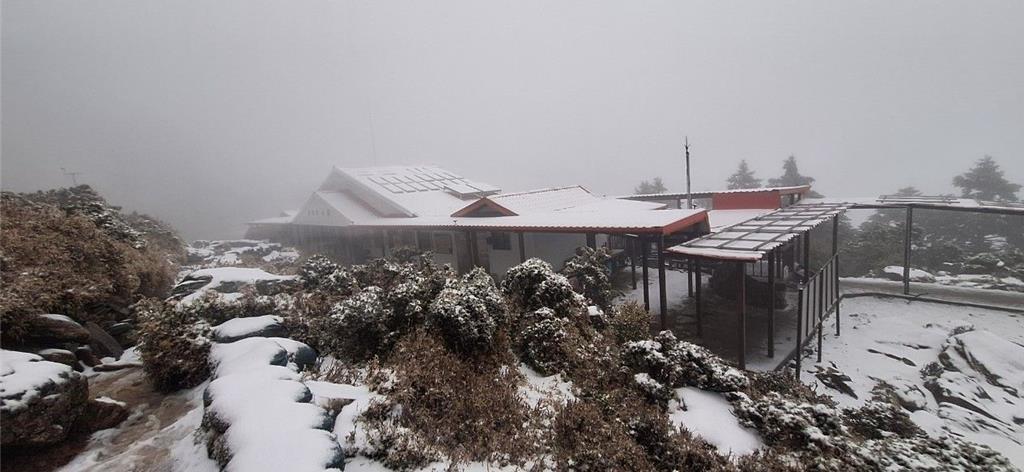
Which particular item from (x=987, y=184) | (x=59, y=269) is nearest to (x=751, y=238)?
(x=59, y=269)

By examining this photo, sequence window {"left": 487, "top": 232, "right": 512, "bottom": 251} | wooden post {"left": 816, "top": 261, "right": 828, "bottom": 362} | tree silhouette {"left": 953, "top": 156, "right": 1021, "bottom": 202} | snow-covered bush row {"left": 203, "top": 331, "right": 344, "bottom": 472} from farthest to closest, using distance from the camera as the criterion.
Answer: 1. tree silhouette {"left": 953, "top": 156, "right": 1021, "bottom": 202}
2. window {"left": 487, "top": 232, "right": 512, "bottom": 251}
3. wooden post {"left": 816, "top": 261, "right": 828, "bottom": 362}
4. snow-covered bush row {"left": 203, "top": 331, "right": 344, "bottom": 472}

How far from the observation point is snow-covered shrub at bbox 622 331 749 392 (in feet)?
23.2

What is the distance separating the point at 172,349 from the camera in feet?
22.1

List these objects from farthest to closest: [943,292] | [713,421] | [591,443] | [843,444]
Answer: [943,292] → [713,421] → [843,444] → [591,443]

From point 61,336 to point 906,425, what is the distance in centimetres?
1466

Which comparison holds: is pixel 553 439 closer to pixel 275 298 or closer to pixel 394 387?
pixel 394 387

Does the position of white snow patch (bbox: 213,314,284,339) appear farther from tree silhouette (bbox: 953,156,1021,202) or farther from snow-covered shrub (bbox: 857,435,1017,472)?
tree silhouette (bbox: 953,156,1021,202)

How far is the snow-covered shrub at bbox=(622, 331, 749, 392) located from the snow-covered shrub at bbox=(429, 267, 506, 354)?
8.80ft

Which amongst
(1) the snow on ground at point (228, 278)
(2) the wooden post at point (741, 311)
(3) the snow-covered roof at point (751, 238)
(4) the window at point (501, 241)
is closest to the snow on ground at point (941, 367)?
(2) the wooden post at point (741, 311)

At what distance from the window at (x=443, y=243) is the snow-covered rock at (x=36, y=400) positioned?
1409 centimetres

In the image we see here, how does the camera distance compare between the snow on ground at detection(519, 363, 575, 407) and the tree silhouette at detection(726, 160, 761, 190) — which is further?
the tree silhouette at detection(726, 160, 761, 190)

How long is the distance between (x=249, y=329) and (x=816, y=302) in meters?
15.7

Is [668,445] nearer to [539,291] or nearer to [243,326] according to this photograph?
[539,291]

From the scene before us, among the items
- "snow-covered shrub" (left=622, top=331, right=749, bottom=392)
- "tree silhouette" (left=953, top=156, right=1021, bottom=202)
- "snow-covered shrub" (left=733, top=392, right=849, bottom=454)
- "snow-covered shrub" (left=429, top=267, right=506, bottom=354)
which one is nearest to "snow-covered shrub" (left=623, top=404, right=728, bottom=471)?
"snow-covered shrub" (left=733, top=392, right=849, bottom=454)
